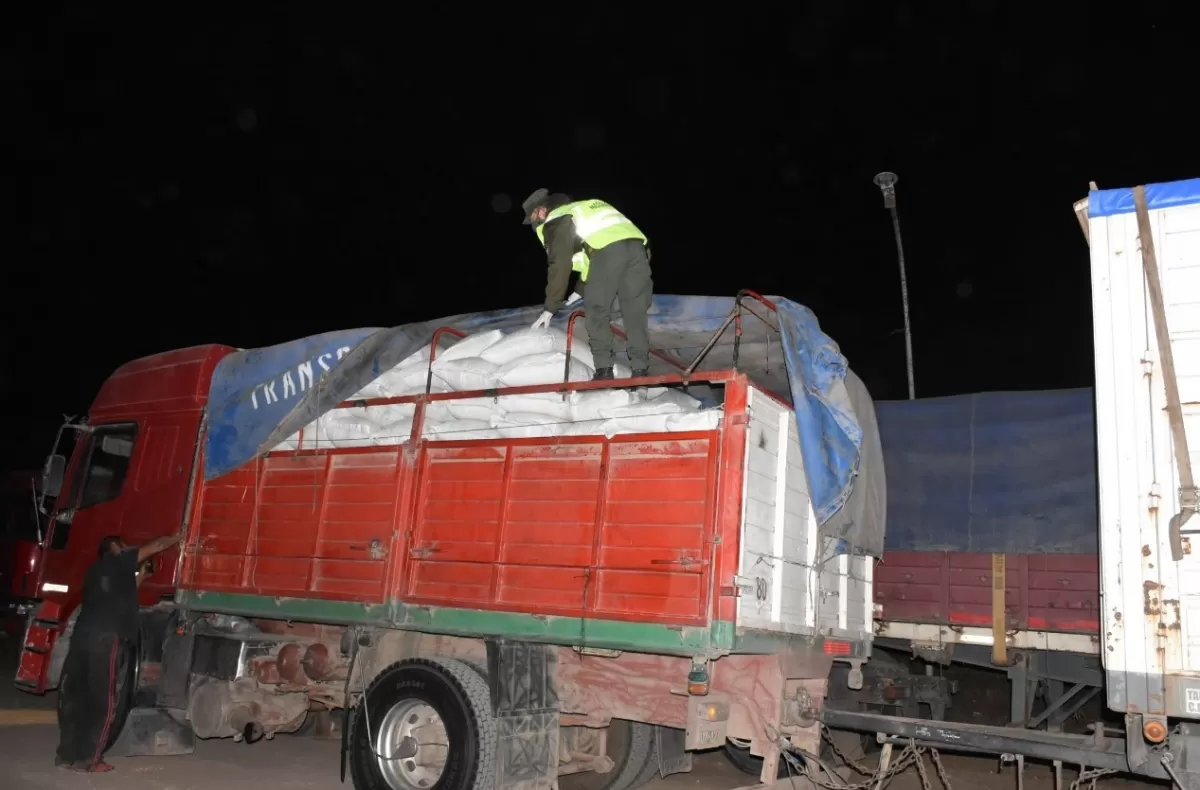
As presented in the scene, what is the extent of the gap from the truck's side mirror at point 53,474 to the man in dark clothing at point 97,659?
1451mm

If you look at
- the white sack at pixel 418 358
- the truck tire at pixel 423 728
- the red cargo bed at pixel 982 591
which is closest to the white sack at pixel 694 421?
the truck tire at pixel 423 728

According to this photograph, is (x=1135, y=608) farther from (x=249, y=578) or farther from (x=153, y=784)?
(x=153, y=784)

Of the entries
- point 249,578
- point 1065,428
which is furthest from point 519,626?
point 1065,428

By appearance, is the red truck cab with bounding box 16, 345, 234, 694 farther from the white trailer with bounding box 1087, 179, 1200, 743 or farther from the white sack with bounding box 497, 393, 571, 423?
the white trailer with bounding box 1087, 179, 1200, 743

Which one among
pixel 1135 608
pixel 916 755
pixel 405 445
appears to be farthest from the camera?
pixel 405 445

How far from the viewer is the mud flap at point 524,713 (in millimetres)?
5539

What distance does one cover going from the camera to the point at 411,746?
5938 millimetres

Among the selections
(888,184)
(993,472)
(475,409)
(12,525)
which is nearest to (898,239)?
(888,184)

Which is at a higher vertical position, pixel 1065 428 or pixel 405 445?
pixel 1065 428

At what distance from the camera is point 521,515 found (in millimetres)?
5719

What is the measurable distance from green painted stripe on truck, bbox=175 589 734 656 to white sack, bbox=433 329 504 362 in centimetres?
172

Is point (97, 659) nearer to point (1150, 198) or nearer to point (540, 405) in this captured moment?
point (540, 405)

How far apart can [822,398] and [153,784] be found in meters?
5.46

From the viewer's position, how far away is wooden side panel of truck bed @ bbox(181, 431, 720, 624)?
512cm
